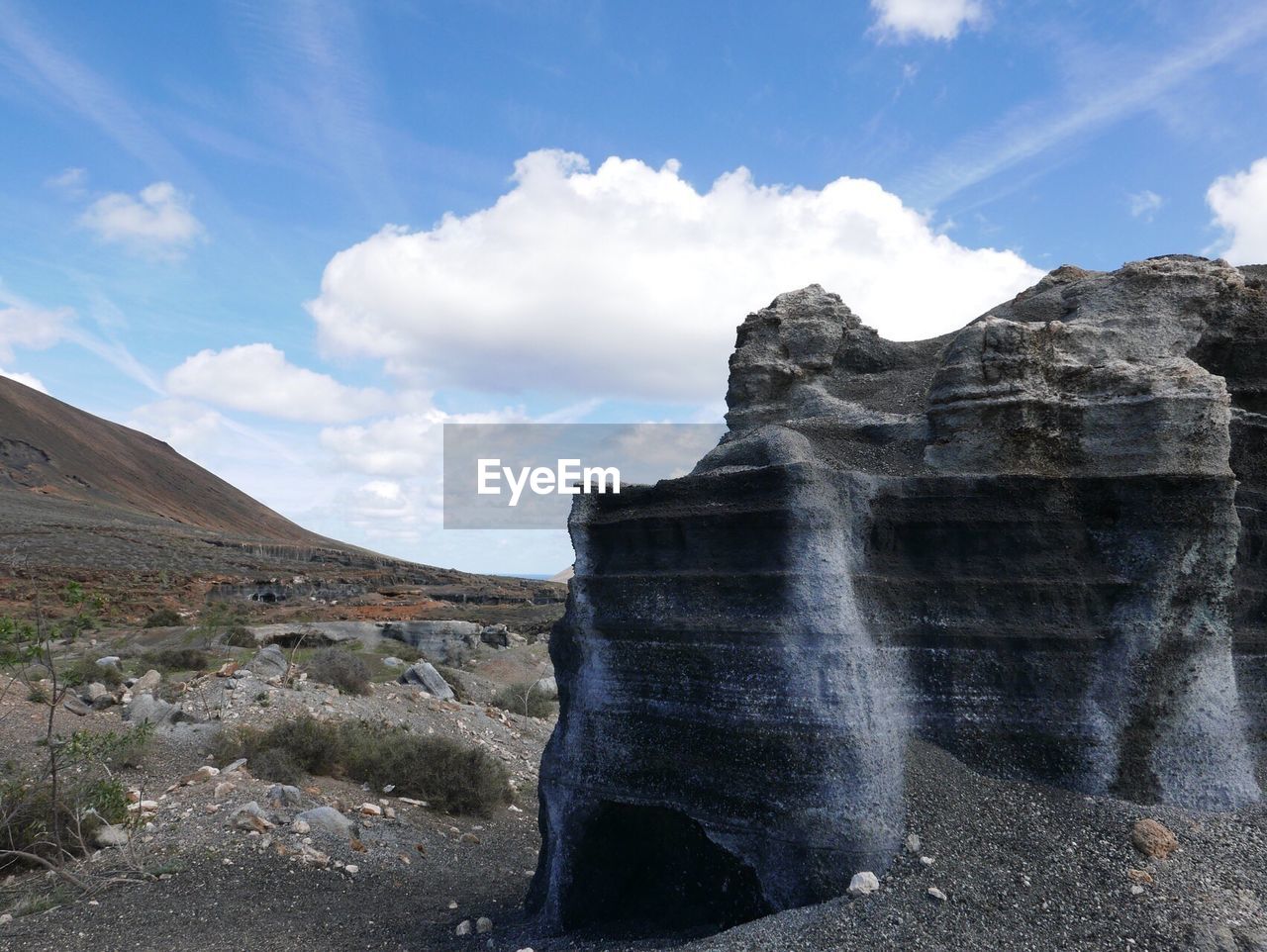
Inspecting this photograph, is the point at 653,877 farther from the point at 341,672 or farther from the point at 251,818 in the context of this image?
the point at 341,672

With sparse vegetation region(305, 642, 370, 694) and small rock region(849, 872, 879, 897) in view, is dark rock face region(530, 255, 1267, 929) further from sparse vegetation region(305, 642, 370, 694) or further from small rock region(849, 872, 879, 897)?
sparse vegetation region(305, 642, 370, 694)

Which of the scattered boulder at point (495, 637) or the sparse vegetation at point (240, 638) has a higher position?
the sparse vegetation at point (240, 638)

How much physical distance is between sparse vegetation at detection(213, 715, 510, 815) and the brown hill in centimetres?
5575

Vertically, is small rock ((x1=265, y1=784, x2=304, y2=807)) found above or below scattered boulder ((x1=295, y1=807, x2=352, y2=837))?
above

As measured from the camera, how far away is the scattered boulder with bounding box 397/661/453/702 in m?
17.8

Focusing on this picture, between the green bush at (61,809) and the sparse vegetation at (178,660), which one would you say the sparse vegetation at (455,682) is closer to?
the sparse vegetation at (178,660)

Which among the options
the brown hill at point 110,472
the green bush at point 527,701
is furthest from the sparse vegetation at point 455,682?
the brown hill at point 110,472

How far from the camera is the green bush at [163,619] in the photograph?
25812mm

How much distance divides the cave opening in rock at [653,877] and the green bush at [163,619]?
2311 centimetres

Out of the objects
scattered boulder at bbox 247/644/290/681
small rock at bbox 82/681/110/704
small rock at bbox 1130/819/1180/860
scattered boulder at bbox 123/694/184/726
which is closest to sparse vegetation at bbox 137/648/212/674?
scattered boulder at bbox 247/644/290/681

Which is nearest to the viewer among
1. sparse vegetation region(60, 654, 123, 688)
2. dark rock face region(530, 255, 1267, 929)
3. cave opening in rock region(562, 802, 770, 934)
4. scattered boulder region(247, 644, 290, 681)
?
dark rock face region(530, 255, 1267, 929)

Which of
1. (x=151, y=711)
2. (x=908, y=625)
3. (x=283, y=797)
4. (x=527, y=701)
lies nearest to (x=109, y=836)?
(x=283, y=797)

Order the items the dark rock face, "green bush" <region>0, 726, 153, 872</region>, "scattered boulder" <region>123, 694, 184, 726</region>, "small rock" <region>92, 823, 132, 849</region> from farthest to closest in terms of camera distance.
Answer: "scattered boulder" <region>123, 694, 184, 726</region>, "small rock" <region>92, 823, 132, 849</region>, "green bush" <region>0, 726, 153, 872</region>, the dark rock face

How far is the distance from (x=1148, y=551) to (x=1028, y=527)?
2.52ft
